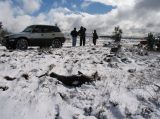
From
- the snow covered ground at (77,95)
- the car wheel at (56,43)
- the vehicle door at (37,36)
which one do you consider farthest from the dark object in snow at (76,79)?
the car wheel at (56,43)

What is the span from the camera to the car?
1661cm

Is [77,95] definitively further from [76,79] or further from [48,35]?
[48,35]

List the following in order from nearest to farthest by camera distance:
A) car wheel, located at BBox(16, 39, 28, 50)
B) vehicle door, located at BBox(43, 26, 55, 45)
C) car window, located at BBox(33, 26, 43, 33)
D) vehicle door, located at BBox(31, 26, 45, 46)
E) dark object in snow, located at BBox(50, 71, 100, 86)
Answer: dark object in snow, located at BBox(50, 71, 100, 86)
car wheel, located at BBox(16, 39, 28, 50)
vehicle door, located at BBox(31, 26, 45, 46)
car window, located at BBox(33, 26, 43, 33)
vehicle door, located at BBox(43, 26, 55, 45)

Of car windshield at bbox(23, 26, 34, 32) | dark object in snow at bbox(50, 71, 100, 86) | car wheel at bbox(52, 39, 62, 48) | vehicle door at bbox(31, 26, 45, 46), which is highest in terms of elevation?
car windshield at bbox(23, 26, 34, 32)

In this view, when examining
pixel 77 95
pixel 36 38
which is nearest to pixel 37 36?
pixel 36 38

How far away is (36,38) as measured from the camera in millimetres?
17672

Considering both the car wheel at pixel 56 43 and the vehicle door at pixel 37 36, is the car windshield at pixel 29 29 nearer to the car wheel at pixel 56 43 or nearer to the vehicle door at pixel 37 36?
the vehicle door at pixel 37 36

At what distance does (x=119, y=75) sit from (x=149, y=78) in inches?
41.7

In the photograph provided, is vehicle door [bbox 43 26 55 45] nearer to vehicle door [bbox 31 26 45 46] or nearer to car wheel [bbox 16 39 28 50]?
vehicle door [bbox 31 26 45 46]

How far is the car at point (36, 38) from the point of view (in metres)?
16.6

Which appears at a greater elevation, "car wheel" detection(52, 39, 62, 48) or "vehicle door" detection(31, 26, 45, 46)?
"vehicle door" detection(31, 26, 45, 46)

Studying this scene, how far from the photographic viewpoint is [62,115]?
21.0ft

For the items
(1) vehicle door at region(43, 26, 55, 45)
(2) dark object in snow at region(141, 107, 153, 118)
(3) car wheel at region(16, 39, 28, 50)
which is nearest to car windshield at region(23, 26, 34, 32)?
(3) car wheel at region(16, 39, 28, 50)

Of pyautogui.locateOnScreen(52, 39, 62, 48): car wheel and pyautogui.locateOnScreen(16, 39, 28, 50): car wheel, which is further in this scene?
pyautogui.locateOnScreen(52, 39, 62, 48): car wheel
